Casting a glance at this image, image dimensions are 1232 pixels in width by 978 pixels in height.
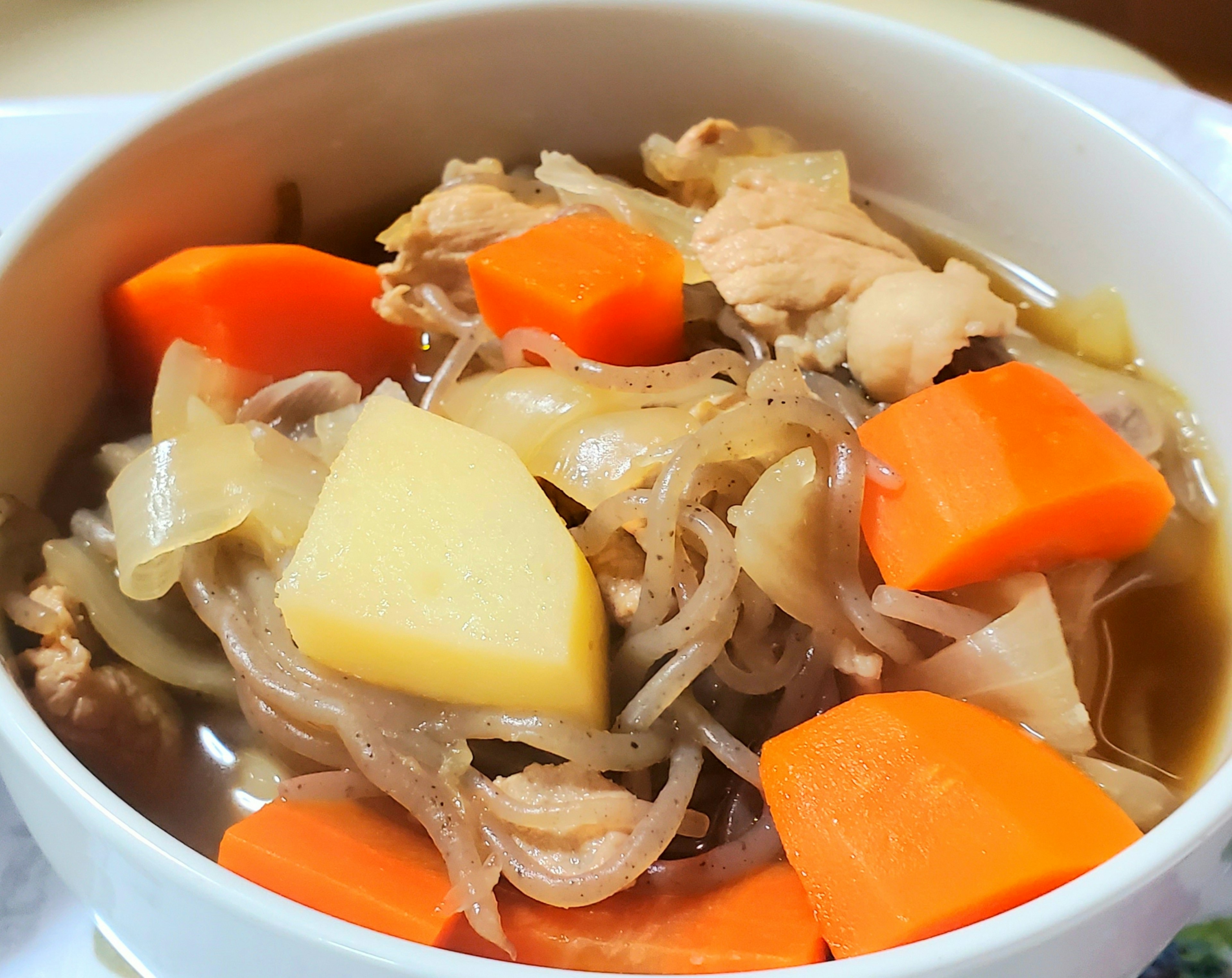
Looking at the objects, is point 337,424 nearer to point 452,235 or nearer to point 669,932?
point 452,235

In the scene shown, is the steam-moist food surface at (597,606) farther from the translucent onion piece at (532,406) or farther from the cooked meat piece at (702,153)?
the cooked meat piece at (702,153)

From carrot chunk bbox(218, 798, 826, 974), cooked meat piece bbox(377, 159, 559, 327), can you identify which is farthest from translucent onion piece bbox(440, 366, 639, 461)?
carrot chunk bbox(218, 798, 826, 974)

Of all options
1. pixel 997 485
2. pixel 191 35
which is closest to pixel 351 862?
pixel 997 485

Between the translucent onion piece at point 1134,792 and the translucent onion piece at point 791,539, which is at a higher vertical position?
the translucent onion piece at point 791,539

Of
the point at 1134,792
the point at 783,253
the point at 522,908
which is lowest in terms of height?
the point at 522,908

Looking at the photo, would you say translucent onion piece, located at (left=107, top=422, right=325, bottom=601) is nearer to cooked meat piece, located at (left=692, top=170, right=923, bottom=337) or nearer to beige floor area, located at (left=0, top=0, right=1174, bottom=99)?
cooked meat piece, located at (left=692, top=170, right=923, bottom=337)

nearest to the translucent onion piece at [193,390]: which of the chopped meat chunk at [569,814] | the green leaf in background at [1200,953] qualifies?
the chopped meat chunk at [569,814]
